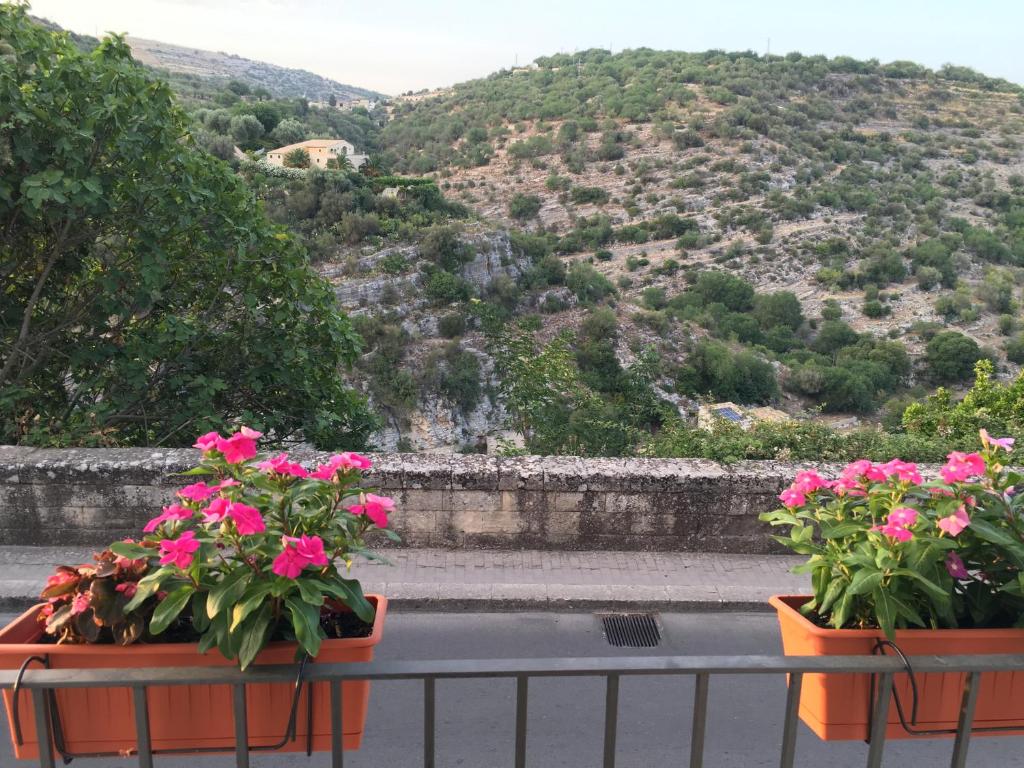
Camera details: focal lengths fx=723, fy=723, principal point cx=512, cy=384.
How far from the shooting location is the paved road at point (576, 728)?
2.93 metres

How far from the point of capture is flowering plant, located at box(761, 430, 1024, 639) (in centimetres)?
192

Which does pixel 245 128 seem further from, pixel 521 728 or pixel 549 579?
pixel 521 728

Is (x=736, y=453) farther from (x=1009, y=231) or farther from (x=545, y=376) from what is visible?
(x=1009, y=231)

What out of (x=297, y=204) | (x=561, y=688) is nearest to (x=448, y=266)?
(x=297, y=204)

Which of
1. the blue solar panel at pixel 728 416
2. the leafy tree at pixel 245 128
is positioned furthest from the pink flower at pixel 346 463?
the leafy tree at pixel 245 128

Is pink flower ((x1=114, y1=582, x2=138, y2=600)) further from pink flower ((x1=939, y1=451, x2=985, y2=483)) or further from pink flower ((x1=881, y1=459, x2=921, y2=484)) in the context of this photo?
pink flower ((x1=939, y1=451, x2=985, y2=483))

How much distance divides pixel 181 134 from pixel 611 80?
269 feet

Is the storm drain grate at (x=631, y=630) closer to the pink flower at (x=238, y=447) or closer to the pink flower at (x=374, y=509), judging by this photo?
the pink flower at (x=374, y=509)

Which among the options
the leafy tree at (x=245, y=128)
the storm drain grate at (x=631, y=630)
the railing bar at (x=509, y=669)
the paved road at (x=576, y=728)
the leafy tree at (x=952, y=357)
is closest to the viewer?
the railing bar at (x=509, y=669)

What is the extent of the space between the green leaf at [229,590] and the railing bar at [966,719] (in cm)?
185

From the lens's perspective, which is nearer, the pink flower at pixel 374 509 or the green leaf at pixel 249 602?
the green leaf at pixel 249 602

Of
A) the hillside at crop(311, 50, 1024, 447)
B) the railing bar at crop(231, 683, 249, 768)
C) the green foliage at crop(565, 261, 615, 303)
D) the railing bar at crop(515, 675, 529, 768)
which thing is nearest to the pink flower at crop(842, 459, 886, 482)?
the railing bar at crop(515, 675, 529, 768)

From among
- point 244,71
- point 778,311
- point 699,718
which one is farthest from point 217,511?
point 244,71

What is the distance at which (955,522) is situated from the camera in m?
1.88
